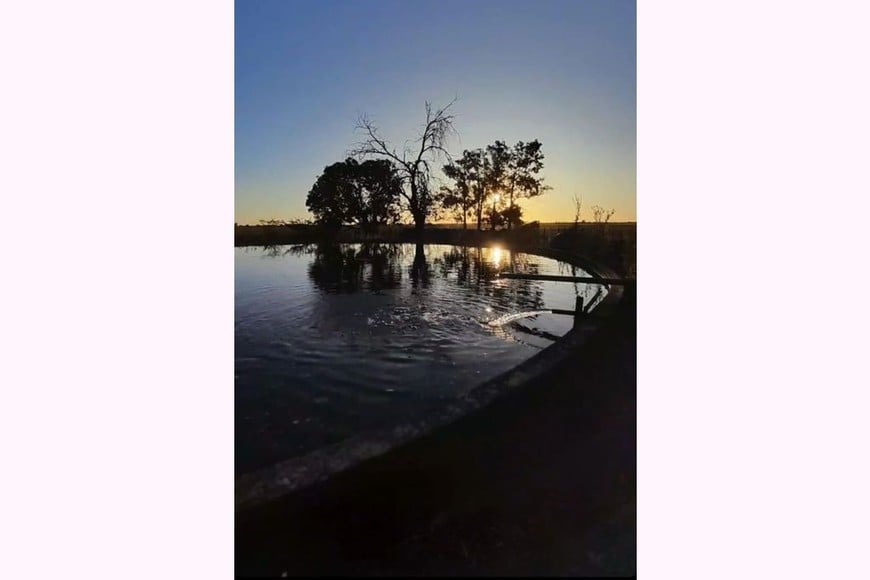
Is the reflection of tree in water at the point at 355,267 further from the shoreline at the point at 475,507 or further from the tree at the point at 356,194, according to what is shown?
the shoreline at the point at 475,507

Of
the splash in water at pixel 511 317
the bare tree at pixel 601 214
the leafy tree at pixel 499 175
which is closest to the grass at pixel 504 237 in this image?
the bare tree at pixel 601 214

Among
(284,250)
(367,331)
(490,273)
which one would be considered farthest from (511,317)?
(284,250)

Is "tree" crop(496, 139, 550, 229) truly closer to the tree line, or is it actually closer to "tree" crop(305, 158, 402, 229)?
the tree line

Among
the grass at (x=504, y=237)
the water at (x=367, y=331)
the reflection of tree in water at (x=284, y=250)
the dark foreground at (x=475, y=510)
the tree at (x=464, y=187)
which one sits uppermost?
the tree at (x=464, y=187)

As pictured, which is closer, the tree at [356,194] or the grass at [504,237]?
the tree at [356,194]

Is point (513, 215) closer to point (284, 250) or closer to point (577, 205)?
point (577, 205)
